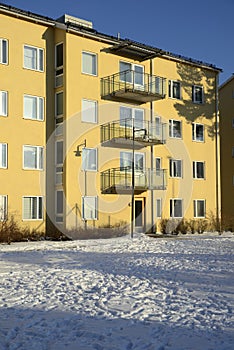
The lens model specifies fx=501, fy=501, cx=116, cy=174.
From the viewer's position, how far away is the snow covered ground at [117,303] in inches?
262

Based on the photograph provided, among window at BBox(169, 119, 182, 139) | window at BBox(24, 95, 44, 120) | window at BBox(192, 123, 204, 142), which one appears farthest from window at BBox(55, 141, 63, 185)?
window at BBox(192, 123, 204, 142)

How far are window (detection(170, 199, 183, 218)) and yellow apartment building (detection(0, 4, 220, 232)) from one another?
0.08m

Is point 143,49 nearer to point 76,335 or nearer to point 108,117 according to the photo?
point 108,117

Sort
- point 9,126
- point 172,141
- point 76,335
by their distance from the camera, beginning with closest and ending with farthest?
point 76,335
point 9,126
point 172,141

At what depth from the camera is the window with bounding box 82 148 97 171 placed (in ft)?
91.3

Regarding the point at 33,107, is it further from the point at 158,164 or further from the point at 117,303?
the point at 117,303

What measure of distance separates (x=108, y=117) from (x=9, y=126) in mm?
6070

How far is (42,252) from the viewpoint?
739 inches

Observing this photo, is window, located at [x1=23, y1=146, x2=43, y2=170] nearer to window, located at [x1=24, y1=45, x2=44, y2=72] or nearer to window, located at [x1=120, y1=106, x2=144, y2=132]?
window, located at [x1=24, y1=45, x2=44, y2=72]

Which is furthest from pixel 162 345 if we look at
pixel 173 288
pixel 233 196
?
pixel 233 196

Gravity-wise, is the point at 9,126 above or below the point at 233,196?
above

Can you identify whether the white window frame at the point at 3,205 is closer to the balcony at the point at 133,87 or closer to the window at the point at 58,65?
the window at the point at 58,65

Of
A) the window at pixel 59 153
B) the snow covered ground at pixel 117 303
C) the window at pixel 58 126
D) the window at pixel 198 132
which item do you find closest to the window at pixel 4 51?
the window at pixel 58 126

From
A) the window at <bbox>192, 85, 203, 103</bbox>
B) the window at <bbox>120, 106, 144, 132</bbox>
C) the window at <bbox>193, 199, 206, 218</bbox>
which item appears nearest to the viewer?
the window at <bbox>120, 106, 144, 132</bbox>
